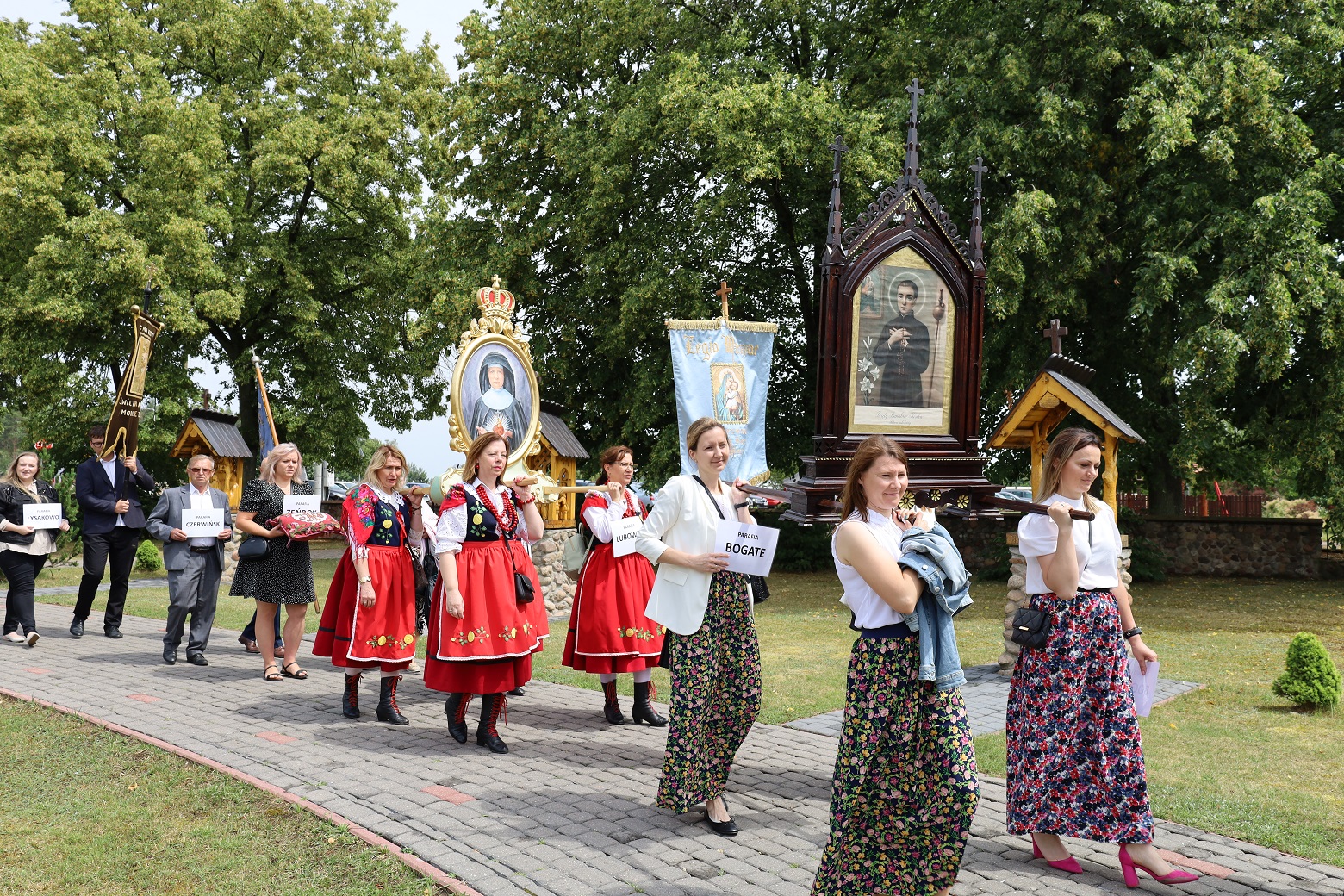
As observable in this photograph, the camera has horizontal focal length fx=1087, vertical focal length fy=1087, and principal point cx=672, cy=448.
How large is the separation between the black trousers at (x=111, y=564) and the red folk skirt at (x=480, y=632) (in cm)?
607

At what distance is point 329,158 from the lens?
82.9ft

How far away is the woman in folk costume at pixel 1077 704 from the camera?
446 cm

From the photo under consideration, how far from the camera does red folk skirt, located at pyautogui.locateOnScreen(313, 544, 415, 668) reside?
23.8ft

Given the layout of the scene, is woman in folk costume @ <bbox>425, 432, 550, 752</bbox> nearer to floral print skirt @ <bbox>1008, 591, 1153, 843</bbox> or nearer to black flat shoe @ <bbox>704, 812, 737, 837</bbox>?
black flat shoe @ <bbox>704, 812, 737, 837</bbox>

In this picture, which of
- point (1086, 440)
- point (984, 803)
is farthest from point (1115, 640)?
point (984, 803)

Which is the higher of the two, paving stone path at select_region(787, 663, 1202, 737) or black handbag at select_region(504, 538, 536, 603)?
black handbag at select_region(504, 538, 536, 603)

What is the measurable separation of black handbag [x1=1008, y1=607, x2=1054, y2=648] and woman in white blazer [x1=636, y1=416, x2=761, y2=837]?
46.2 inches

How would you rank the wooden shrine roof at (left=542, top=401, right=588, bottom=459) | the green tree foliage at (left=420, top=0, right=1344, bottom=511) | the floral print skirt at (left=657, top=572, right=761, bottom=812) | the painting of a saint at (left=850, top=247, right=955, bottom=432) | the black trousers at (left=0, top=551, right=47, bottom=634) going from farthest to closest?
1. the wooden shrine roof at (left=542, top=401, right=588, bottom=459)
2. the green tree foliage at (left=420, top=0, right=1344, bottom=511)
3. the black trousers at (left=0, top=551, right=47, bottom=634)
4. the painting of a saint at (left=850, top=247, right=955, bottom=432)
5. the floral print skirt at (left=657, top=572, right=761, bottom=812)

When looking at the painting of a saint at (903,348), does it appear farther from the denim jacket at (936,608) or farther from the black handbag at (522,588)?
the denim jacket at (936,608)

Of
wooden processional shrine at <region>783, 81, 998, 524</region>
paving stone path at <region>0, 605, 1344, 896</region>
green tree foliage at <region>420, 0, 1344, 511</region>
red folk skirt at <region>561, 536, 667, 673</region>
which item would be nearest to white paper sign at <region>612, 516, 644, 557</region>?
red folk skirt at <region>561, 536, 667, 673</region>

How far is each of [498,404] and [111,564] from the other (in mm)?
4283

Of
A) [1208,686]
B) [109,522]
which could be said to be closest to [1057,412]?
[1208,686]

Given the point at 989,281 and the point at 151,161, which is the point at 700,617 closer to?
the point at 989,281

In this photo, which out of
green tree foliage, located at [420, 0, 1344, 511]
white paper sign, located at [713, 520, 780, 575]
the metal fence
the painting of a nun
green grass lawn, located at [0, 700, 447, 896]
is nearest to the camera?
green grass lawn, located at [0, 700, 447, 896]
